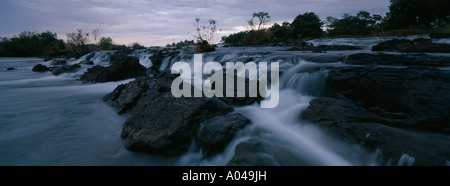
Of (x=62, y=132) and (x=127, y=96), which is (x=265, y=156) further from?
(x=127, y=96)

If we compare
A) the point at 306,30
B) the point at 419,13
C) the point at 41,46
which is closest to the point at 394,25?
the point at 419,13

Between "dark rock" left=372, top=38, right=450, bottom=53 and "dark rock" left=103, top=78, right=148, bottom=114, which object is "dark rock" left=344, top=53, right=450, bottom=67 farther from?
"dark rock" left=103, top=78, right=148, bottom=114

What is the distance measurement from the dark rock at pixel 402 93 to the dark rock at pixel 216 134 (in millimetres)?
2423

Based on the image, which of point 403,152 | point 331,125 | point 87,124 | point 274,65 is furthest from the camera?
point 274,65

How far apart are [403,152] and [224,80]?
12.2ft

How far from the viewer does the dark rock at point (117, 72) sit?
8586 millimetres

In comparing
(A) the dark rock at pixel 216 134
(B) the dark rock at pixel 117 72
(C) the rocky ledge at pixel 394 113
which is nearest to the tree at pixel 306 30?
(B) the dark rock at pixel 117 72

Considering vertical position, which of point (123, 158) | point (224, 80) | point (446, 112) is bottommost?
point (123, 158)

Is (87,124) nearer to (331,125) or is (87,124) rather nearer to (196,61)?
(331,125)

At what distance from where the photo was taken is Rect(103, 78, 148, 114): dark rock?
489 centimetres

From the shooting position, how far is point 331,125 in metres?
3.17

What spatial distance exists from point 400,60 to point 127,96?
725 cm
